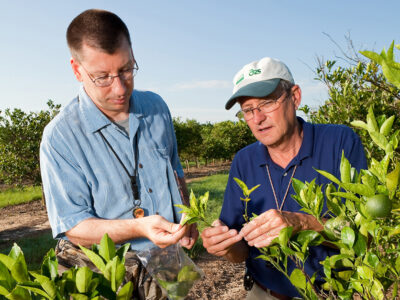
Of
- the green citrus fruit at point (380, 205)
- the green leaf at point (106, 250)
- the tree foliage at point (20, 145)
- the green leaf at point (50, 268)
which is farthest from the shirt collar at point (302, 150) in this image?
the tree foliage at point (20, 145)

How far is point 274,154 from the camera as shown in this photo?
2.17m

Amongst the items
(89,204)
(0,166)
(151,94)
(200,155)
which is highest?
(151,94)

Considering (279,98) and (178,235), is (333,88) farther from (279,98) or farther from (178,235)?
(178,235)

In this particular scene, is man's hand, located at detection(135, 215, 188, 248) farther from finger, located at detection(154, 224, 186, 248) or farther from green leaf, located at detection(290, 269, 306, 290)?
green leaf, located at detection(290, 269, 306, 290)

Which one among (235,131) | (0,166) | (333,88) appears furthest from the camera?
(235,131)

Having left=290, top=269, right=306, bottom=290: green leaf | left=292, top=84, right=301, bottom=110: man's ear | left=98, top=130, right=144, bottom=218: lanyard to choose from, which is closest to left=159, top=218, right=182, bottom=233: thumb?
left=98, top=130, right=144, bottom=218: lanyard

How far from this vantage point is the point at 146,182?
7.22 feet

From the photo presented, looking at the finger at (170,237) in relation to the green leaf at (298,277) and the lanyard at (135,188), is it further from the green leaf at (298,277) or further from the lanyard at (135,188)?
the green leaf at (298,277)

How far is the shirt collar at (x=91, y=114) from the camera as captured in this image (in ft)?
7.09

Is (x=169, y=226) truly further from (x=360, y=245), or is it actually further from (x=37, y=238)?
(x=37, y=238)

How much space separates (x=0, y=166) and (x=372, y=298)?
46.4ft

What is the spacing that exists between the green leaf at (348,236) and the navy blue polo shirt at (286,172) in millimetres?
973

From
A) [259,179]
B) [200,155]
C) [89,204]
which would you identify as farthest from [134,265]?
[200,155]

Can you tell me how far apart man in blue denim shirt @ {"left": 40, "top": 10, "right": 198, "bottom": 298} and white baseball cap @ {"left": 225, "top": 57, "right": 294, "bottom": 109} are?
64 centimetres
